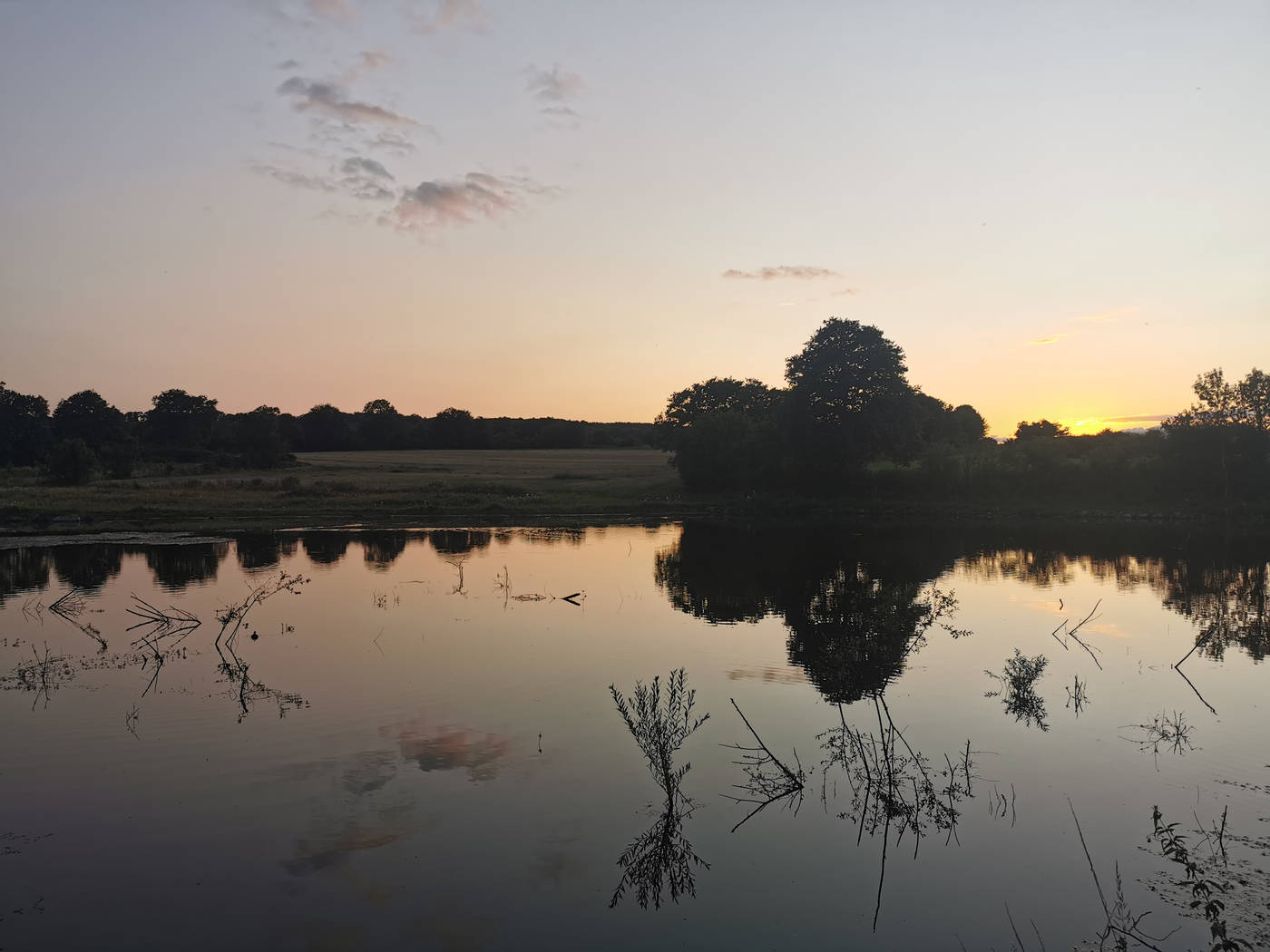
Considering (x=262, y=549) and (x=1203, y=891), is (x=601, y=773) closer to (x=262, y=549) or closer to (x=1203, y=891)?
(x=1203, y=891)

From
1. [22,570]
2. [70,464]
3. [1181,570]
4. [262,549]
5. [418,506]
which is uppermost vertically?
[70,464]

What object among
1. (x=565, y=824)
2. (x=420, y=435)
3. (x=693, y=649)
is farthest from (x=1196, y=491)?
(x=420, y=435)

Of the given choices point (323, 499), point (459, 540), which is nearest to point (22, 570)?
point (459, 540)

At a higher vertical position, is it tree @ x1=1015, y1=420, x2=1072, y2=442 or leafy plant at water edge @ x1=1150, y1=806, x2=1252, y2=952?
tree @ x1=1015, y1=420, x2=1072, y2=442

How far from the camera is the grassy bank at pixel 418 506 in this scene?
168ft

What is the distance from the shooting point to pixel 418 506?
57688mm

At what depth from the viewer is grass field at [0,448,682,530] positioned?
5125cm

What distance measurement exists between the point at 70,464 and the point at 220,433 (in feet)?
198

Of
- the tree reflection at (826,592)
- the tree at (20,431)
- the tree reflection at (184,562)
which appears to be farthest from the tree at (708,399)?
the tree at (20,431)

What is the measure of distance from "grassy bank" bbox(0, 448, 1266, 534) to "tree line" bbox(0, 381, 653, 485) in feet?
50.0

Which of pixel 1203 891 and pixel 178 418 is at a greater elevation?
pixel 178 418

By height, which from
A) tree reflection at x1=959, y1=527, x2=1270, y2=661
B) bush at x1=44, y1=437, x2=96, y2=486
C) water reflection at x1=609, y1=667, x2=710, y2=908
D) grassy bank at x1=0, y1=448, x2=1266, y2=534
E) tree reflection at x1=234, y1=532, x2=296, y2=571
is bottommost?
water reflection at x1=609, y1=667, x2=710, y2=908

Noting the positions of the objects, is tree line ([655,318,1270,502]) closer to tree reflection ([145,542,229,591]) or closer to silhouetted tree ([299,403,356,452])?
tree reflection ([145,542,229,591])

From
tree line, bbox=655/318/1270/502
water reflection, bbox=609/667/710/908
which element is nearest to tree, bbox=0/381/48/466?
tree line, bbox=655/318/1270/502
